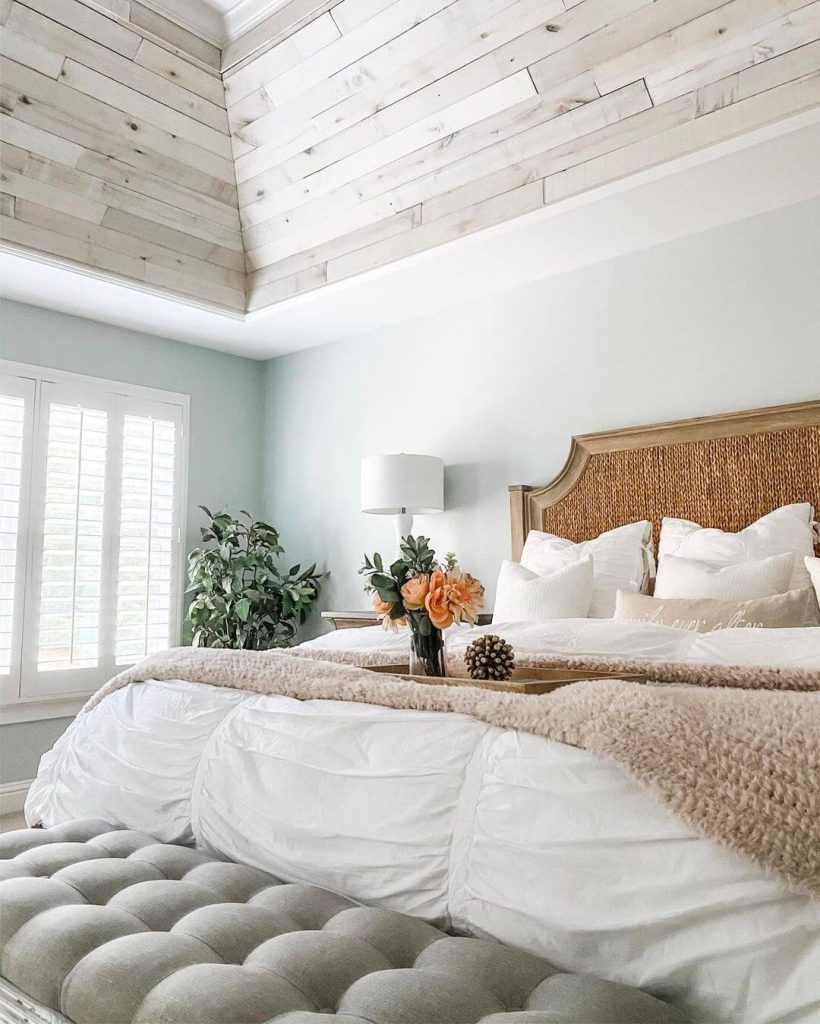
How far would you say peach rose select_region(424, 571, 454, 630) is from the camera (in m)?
2.04

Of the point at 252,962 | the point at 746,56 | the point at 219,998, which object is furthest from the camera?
the point at 746,56

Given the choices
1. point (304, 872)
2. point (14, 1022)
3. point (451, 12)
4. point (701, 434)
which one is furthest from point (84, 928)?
point (451, 12)

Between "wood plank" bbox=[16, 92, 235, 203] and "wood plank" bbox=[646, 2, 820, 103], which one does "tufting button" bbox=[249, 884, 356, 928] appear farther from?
"wood plank" bbox=[16, 92, 235, 203]

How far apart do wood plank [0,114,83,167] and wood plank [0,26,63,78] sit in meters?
0.21

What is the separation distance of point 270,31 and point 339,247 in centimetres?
90

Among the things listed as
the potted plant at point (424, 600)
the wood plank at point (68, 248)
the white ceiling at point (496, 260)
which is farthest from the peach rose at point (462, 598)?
the wood plank at point (68, 248)

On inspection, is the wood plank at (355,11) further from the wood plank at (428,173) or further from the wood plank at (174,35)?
the wood plank at (174,35)

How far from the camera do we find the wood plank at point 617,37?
2605 mm

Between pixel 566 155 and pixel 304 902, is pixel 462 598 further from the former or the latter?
pixel 566 155

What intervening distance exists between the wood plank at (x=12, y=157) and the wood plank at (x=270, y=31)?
91 centimetres

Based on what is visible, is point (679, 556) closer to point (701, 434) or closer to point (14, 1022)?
point (701, 434)

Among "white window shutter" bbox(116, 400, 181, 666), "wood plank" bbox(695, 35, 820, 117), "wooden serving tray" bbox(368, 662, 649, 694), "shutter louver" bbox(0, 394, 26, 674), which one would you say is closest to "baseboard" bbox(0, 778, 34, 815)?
"shutter louver" bbox(0, 394, 26, 674)

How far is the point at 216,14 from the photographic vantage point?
3.41m

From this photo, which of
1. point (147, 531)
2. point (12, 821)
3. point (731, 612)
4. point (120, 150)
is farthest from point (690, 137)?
point (12, 821)
